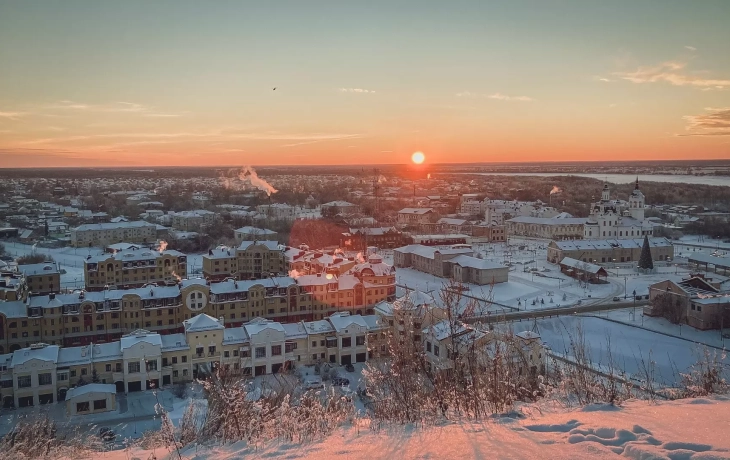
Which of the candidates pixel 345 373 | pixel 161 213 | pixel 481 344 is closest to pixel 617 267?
pixel 345 373

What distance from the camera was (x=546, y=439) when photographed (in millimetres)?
3113

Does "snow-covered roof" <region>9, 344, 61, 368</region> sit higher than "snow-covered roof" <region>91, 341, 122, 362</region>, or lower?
higher

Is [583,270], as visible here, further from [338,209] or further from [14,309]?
[338,209]

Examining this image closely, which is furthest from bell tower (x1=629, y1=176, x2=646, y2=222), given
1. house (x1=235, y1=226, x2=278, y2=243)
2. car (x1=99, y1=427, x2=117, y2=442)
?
car (x1=99, y1=427, x2=117, y2=442)

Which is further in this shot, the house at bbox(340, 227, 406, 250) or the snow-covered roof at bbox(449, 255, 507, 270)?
the house at bbox(340, 227, 406, 250)

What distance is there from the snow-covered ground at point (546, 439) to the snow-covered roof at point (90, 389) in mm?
7314

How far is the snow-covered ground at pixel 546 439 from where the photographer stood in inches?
113

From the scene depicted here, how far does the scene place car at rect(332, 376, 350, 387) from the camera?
37.3ft

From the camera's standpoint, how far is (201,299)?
15.3m

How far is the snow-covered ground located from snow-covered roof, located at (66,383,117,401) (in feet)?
24.0

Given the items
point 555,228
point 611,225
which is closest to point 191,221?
point 555,228

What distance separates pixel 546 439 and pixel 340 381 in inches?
347

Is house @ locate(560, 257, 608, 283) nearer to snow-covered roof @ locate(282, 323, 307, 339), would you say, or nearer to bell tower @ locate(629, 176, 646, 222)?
snow-covered roof @ locate(282, 323, 307, 339)

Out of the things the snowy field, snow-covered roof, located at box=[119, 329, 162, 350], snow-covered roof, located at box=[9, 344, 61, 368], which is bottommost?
the snowy field
